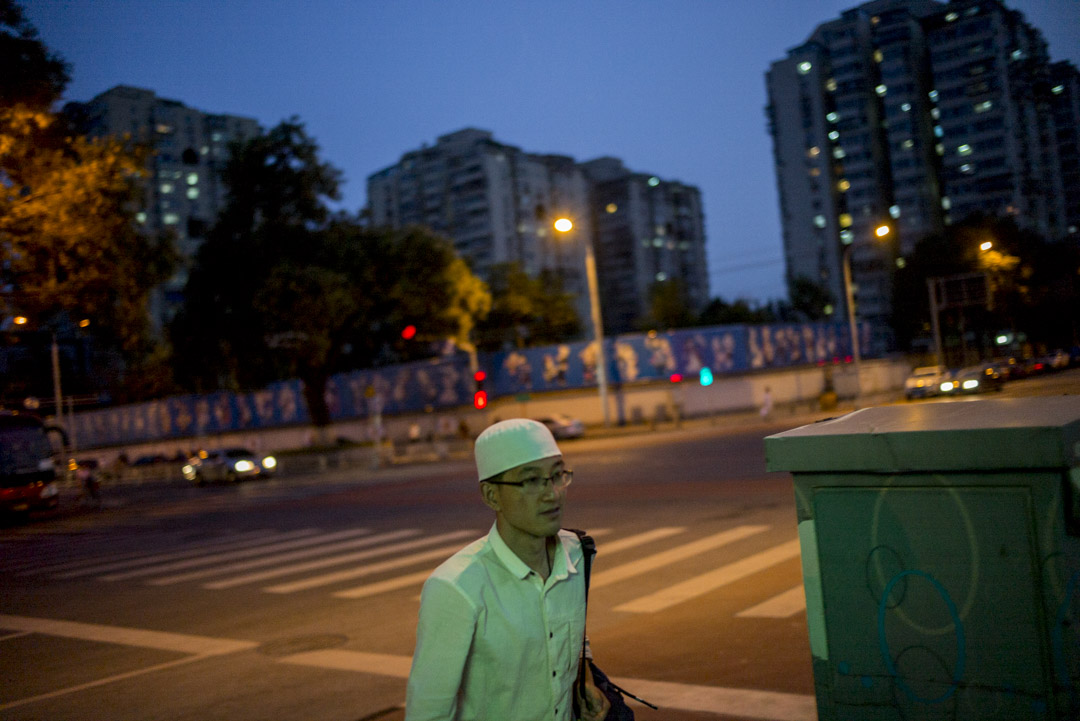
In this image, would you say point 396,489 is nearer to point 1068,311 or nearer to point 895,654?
point 1068,311

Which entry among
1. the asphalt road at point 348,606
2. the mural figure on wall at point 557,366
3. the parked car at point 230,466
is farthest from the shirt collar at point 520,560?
the mural figure on wall at point 557,366

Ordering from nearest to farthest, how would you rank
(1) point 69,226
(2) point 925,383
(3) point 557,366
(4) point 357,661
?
(4) point 357,661 → (1) point 69,226 → (2) point 925,383 → (3) point 557,366

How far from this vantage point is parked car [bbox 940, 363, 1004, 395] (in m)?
14.3

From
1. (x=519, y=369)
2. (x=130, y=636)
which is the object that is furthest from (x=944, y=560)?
(x=519, y=369)

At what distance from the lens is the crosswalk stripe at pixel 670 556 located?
10148 millimetres

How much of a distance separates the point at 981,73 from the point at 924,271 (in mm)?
19852

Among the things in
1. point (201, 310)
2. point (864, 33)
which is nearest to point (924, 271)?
point (201, 310)

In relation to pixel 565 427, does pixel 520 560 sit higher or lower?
higher

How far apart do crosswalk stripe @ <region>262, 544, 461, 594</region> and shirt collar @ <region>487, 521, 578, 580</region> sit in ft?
28.1

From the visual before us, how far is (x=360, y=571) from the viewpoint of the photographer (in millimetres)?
12016

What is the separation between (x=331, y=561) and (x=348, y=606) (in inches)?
144

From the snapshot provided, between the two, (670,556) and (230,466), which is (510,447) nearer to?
(670,556)

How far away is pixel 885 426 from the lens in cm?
245

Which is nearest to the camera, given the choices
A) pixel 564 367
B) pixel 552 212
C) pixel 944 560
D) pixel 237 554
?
pixel 944 560
